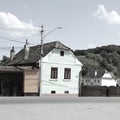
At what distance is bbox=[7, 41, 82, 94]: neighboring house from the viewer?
186 ft

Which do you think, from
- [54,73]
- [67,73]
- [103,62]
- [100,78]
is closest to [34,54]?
[54,73]

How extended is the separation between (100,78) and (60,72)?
81.7 m

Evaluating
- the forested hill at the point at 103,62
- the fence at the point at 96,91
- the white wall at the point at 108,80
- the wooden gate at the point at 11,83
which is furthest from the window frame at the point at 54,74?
the forested hill at the point at 103,62

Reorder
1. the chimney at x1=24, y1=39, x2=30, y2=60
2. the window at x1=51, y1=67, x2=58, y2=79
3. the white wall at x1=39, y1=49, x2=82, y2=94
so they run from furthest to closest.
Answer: the chimney at x1=24, y1=39, x2=30, y2=60 < the window at x1=51, y1=67, x2=58, y2=79 < the white wall at x1=39, y1=49, x2=82, y2=94

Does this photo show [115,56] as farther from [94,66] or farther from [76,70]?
[76,70]

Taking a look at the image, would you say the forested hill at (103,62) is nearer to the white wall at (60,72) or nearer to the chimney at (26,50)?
the chimney at (26,50)

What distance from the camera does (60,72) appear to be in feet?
194

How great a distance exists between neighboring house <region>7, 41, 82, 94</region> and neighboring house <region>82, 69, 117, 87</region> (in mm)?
75188

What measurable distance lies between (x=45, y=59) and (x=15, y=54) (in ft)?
45.0

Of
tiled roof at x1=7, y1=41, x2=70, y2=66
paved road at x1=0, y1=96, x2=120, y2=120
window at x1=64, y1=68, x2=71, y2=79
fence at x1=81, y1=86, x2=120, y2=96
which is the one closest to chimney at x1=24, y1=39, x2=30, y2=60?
tiled roof at x1=7, y1=41, x2=70, y2=66

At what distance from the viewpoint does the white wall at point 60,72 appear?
57.1 meters

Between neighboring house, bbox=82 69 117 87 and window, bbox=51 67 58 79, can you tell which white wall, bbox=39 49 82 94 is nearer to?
window, bbox=51 67 58 79

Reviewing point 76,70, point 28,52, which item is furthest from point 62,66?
point 28,52

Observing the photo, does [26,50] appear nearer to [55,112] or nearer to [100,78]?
[55,112]
